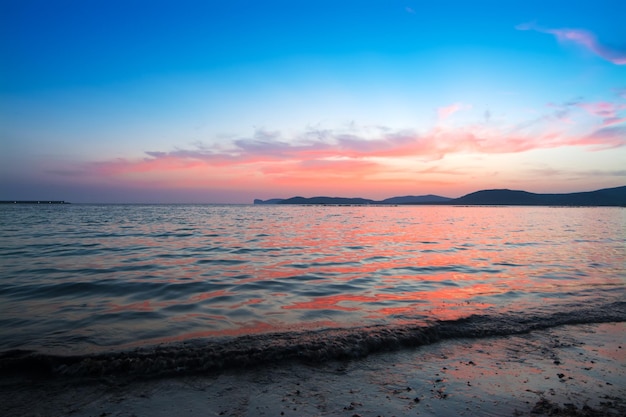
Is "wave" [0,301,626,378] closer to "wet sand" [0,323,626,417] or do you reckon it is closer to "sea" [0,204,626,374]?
"sea" [0,204,626,374]

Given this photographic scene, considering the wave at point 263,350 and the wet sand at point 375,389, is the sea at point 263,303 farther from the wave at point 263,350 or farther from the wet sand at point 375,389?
the wet sand at point 375,389

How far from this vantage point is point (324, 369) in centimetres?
596

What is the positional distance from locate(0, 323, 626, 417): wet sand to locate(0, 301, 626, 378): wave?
291 millimetres

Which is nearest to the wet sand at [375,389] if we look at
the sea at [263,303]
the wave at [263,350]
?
the wave at [263,350]

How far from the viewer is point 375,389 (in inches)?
204

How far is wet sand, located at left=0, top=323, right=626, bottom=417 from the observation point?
4582 millimetres

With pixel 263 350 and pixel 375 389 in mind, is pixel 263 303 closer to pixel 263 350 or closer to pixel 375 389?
pixel 263 350

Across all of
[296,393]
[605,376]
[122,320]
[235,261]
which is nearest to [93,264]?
[235,261]

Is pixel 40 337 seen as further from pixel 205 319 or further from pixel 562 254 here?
pixel 562 254

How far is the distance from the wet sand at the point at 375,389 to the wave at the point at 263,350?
291 millimetres

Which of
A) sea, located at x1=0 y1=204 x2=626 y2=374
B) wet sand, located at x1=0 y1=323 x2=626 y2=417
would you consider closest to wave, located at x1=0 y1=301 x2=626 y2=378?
sea, located at x1=0 y1=204 x2=626 y2=374

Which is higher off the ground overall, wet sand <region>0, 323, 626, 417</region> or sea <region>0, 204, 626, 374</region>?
wet sand <region>0, 323, 626, 417</region>

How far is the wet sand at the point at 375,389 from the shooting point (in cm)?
458

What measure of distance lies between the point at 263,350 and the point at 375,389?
7.51 feet
